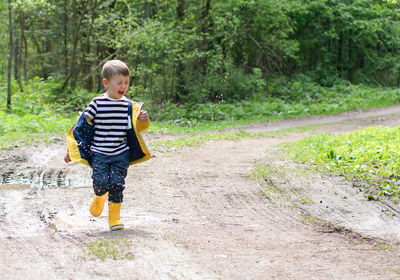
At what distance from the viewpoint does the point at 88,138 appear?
16.4 ft

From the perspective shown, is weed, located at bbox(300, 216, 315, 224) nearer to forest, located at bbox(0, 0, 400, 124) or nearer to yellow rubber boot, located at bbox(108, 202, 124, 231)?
yellow rubber boot, located at bbox(108, 202, 124, 231)

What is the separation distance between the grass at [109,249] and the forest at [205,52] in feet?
43.7

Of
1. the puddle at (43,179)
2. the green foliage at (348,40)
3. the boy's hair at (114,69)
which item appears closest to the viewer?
the boy's hair at (114,69)

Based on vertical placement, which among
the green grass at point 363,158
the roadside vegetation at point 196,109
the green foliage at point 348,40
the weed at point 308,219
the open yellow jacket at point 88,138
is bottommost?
the roadside vegetation at point 196,109

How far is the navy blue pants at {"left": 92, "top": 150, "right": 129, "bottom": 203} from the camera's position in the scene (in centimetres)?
485

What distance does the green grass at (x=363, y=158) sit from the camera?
22.6ft

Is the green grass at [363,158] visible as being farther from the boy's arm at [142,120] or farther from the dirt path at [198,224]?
the boy's arm at [142,120]

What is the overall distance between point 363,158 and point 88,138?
5.24m

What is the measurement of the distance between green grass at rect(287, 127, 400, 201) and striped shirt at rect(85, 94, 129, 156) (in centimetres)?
362

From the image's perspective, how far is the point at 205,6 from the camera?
20.2 metres

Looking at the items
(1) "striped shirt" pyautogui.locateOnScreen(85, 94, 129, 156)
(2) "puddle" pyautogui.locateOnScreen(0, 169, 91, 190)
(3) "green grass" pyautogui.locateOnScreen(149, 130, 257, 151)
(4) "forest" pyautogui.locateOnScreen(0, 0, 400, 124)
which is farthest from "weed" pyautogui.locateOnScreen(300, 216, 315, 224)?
(4) "forest" pyautogui.locateOnScreen(0, 0, 400, 124)

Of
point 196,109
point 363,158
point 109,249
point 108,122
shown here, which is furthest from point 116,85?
point 196,109

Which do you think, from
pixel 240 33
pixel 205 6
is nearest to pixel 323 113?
pixel 240 33

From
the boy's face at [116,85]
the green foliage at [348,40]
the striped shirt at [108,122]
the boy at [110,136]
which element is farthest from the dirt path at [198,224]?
the green foliage at [348,40]
